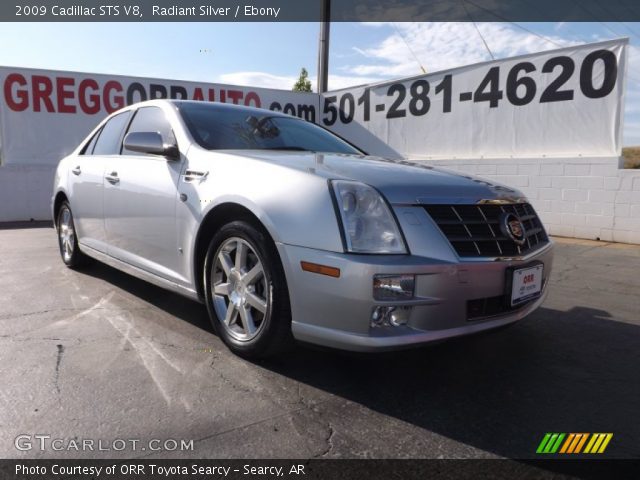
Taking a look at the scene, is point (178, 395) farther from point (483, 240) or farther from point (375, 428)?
point (483, 240)

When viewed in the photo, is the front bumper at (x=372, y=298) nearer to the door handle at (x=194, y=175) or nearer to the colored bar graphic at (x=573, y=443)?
the colored bar graphic at (x=573, y=443)

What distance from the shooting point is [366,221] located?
2471 mm

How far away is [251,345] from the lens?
9.40 ft

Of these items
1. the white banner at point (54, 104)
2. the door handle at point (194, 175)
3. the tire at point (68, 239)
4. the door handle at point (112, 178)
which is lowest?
the tire at point (68, 239)

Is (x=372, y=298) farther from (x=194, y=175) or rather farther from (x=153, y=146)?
(x=153, y=146)

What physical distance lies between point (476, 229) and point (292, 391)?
122cm

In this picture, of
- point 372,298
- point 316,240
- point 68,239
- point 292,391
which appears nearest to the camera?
point 372,298

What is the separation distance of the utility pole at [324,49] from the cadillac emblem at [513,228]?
37.6 feet

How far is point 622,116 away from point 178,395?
7482 millimetres

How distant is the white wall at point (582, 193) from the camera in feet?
24.3

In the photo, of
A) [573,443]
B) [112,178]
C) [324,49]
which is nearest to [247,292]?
[573,443]

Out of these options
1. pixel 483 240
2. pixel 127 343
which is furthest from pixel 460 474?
pixel 127 343

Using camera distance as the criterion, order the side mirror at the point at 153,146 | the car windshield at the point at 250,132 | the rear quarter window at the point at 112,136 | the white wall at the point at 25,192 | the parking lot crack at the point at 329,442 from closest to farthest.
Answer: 1. the parking lot crack at the point at 329,442
2. the side mirror at the point at 153,146
3. the car windshield at the point at 250,132
4. the rear quarter window at the point at 112,136
5. the white wall at the point at 25,192

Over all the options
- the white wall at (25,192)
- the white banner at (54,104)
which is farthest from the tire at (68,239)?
the white banner at (54,104)
